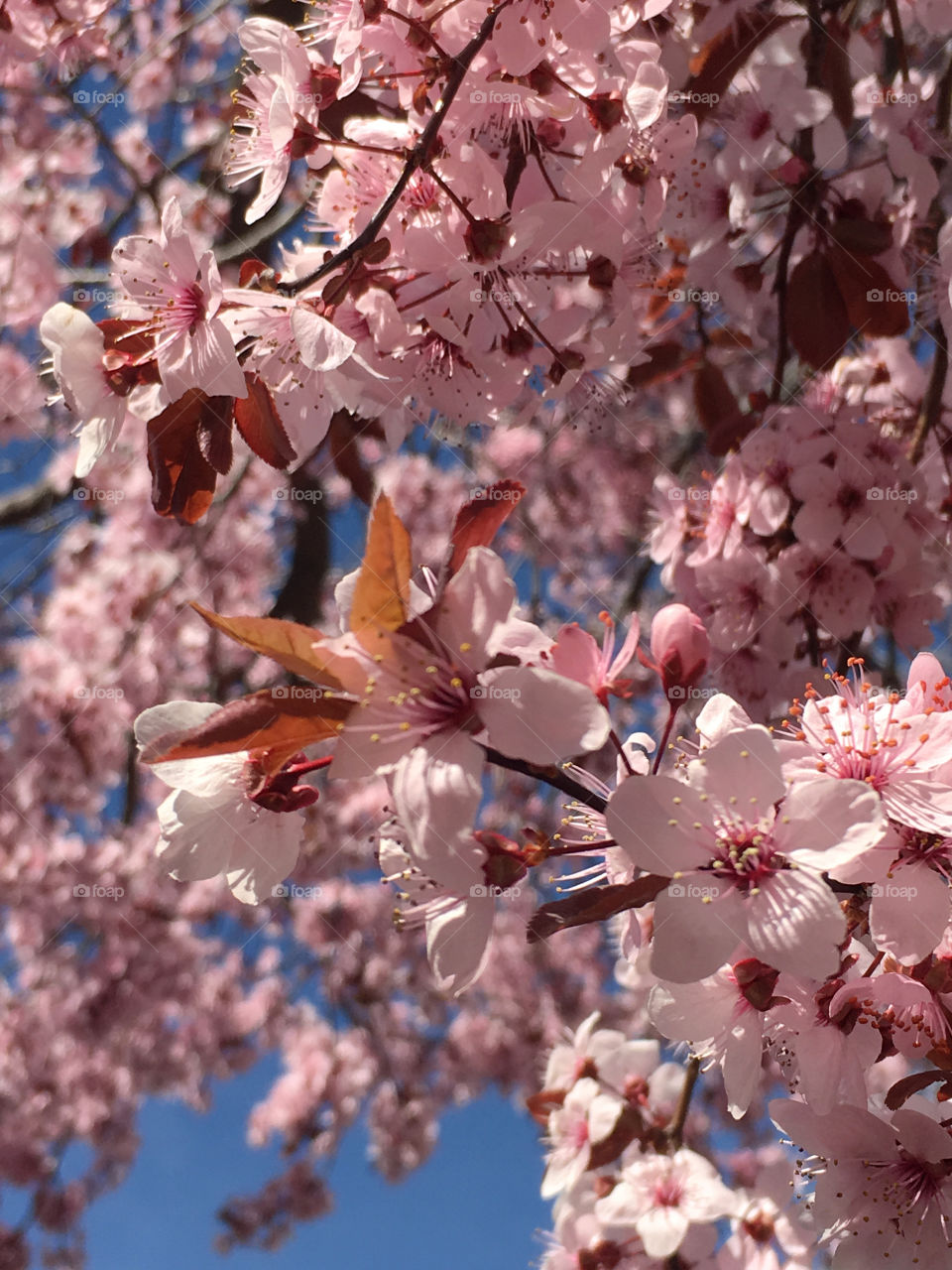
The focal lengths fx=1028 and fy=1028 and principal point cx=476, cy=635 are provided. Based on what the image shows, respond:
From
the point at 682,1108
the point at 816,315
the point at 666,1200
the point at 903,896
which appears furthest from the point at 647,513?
the point at 903,896

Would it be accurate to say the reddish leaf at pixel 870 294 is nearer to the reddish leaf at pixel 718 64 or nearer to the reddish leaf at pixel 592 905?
the reddish leaf at pixel 718 64

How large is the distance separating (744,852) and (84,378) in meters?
0.77

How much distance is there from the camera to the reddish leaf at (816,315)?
5.21 feet

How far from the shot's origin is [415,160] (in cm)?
104

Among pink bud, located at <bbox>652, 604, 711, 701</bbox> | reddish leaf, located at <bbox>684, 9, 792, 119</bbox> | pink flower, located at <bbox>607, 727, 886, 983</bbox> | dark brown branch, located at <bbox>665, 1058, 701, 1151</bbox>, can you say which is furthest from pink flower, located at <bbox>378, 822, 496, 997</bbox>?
reddish leaf, located at <bbox>684, 9, 792, 119</bbox>

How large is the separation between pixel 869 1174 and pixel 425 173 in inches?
44.2

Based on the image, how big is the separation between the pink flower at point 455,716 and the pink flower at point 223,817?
131 millimetres

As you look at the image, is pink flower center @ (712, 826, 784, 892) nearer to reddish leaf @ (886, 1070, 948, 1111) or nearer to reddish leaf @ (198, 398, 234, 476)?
reddish leaf @ (886, 1070, 948, 1111)

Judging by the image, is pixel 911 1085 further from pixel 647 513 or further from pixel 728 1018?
pixel 647 513

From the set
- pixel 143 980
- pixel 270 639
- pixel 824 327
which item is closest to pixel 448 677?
pixel 270 639

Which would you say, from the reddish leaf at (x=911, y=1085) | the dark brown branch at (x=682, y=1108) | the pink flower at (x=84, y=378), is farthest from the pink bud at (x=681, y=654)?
the dark brown branch at (x=682, y=1108)

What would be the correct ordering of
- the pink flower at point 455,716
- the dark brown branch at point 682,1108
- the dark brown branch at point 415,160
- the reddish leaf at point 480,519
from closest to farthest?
the pink flower at point 455,716
the reddish leaf at point 480,519
the dark brown branch at point 415,160
the dark brown branch at point 682,1108

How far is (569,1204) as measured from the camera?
1.63 metres

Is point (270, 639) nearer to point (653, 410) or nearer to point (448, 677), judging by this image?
point (448, 677)
